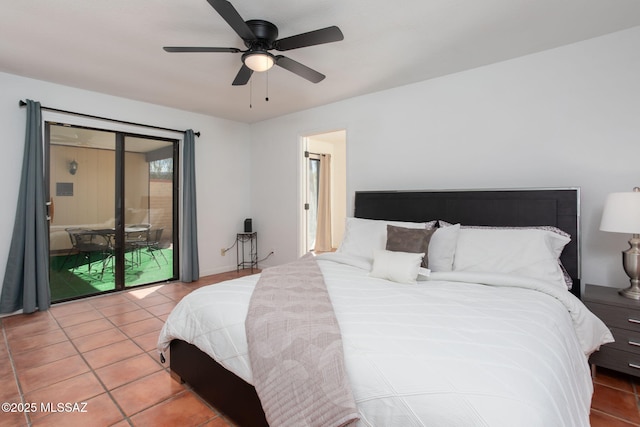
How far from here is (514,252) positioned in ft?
7.43

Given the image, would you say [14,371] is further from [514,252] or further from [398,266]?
[514,252]

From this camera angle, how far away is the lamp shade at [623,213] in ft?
6.55

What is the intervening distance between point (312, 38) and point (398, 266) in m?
1.59

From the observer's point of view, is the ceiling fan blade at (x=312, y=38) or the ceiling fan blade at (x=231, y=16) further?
the ceiling fan blade at (x=312, y=38)

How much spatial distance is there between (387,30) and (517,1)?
81 centimetres

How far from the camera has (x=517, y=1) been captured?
1.96 metres

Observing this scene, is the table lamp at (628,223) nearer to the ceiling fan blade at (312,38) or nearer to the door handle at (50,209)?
the ceiling fan blade at (312,38)

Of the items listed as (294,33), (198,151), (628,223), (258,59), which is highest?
(294,33)

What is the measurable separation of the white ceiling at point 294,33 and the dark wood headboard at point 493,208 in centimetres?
118

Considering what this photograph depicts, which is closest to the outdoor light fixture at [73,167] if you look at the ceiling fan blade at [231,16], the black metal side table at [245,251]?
the black metal side table at [245,251]

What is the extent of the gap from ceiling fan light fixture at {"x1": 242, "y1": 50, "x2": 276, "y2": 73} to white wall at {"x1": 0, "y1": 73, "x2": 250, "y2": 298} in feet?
8.34

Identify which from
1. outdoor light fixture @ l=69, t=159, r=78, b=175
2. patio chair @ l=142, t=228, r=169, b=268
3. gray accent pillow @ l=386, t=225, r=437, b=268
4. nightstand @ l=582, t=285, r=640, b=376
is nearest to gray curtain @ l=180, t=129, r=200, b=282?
patio chair @ l=142, t=228, r=169, b=268

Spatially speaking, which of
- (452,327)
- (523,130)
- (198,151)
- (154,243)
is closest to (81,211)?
(154,243)

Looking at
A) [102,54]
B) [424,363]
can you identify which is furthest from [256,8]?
[424,363]
